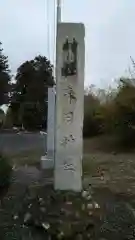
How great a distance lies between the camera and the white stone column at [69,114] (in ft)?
17.3

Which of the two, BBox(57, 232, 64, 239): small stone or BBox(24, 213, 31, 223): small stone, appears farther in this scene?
BBox(24, 213, 31, 223): small stone

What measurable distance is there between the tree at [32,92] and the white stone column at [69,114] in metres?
40.2

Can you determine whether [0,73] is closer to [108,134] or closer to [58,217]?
[108,134]

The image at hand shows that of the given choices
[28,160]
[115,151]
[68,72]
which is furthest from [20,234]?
[115,151]

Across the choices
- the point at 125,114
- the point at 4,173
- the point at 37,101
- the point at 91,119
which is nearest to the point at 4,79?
the point at 37,101

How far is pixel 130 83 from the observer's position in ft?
65.5

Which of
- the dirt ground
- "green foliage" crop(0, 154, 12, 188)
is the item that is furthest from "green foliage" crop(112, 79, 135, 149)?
"green foliage" crop(0, 154, 12, 188)

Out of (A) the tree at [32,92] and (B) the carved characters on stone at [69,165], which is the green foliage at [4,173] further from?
(A) the tree at [32,92]

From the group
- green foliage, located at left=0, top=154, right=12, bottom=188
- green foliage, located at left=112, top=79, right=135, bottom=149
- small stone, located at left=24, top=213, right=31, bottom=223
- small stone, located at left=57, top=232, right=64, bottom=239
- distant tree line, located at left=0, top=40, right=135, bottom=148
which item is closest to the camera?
small stone, located at left=57, top=232, right=64, bottom=239

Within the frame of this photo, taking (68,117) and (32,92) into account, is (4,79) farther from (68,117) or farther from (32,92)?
(68,117)

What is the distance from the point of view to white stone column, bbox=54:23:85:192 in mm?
5266

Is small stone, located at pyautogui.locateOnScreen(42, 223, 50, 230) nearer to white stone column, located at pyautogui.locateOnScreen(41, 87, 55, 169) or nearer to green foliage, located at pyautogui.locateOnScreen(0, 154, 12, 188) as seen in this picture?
green foliage, located at pyautogui.locateOnScreen(0, 154, 12, 188)

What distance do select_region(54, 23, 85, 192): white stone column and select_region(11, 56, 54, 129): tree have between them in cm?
4015

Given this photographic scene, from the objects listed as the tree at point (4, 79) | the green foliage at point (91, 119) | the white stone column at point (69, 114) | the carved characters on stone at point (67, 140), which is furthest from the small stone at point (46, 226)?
the tree at point (4, 79)
